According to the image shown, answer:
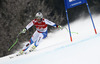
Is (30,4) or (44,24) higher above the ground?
(30,4)

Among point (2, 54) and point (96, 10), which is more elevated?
point (96, 10)

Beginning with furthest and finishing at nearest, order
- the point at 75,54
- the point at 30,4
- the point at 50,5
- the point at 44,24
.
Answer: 1. the point at 50,5
2. the point at 30,4
3. the point at 44,24
4. the point at 75,54

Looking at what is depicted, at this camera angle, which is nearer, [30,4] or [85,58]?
[85,58]

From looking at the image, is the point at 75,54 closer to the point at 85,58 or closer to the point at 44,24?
the point at 85,58

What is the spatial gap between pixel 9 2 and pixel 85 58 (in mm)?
10081

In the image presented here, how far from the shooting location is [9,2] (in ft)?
39.3

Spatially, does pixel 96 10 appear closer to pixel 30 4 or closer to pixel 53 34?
pixel 53 34

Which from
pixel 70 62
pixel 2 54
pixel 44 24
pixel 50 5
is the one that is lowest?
pixel 2 54

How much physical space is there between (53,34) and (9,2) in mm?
4694

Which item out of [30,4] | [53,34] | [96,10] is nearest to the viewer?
[30,4]

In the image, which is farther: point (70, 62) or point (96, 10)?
point (96, 10)

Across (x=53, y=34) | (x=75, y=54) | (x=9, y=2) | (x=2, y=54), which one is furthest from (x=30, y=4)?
(x=75, y=54)

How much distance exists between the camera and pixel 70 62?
2.95 metres

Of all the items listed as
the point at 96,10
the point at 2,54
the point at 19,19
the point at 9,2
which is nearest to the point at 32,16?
the point at 19,19
